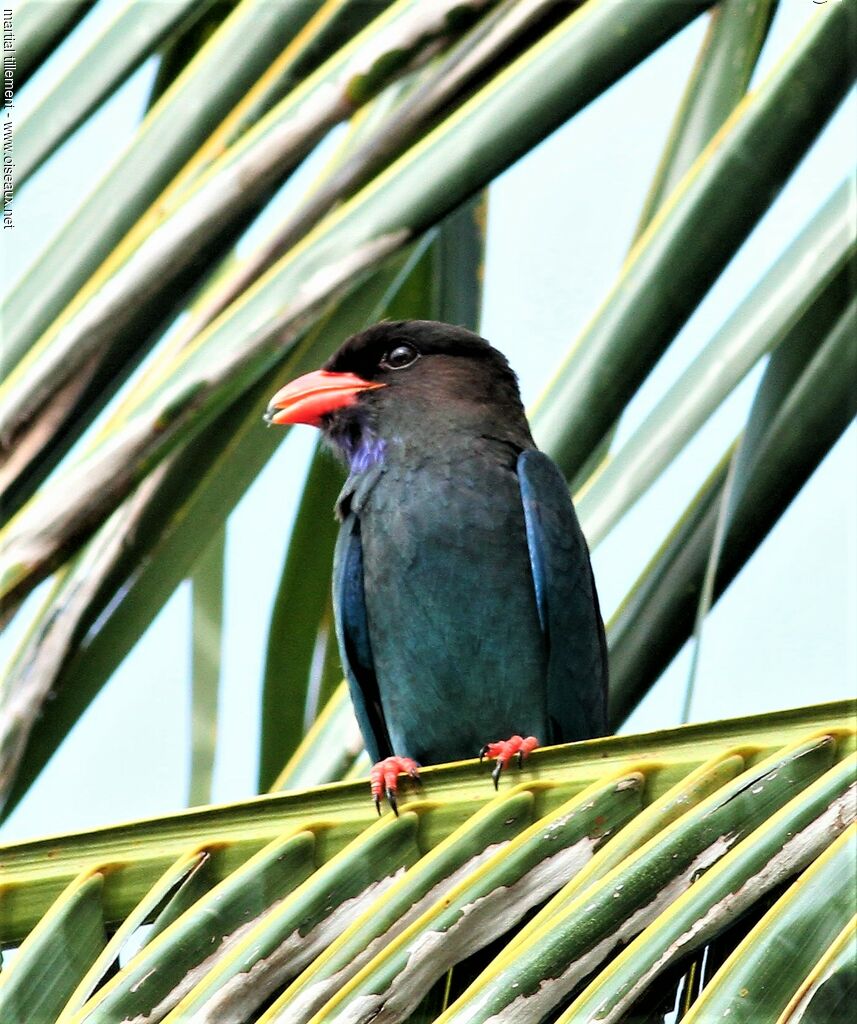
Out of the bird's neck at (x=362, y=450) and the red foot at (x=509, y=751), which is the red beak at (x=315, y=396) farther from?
the red foot at (x=509, y=751)

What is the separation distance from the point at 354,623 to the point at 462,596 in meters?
0.35

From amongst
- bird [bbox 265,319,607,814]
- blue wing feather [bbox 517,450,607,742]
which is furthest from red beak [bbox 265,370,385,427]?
blue wing feather [bbox 517,450,607,742]

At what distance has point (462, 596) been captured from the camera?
3816 mm

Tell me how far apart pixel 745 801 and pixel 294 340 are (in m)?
1.15

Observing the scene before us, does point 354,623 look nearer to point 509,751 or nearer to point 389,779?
point 509,751

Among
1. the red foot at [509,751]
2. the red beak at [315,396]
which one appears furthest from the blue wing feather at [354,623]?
the red foot at [509,751]

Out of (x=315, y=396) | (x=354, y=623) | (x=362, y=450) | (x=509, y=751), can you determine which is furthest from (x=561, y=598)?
(x=509, y=751)

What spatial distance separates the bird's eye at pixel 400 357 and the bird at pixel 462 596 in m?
0.27

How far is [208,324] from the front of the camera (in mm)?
2840

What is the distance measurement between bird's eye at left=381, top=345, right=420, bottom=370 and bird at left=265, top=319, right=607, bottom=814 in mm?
274

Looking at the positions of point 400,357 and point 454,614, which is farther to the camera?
point 400,357

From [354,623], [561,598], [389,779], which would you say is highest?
[354,623]

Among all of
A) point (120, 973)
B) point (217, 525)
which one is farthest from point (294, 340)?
point (120, 973)

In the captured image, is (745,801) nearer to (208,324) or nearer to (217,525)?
(208,324)
